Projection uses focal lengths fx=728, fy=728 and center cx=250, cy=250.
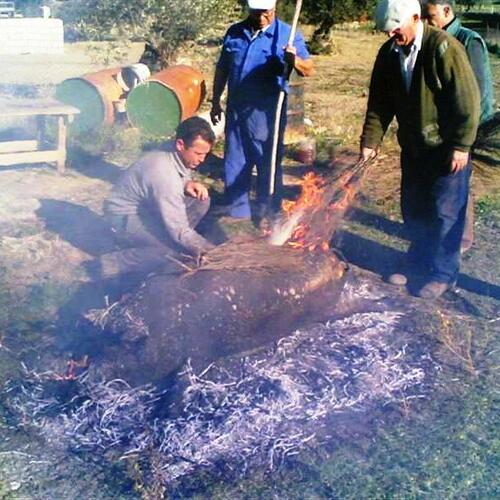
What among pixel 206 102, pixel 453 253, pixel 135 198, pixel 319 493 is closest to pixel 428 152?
pixel 453 253

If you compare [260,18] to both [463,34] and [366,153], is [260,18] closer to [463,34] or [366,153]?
[366,153]

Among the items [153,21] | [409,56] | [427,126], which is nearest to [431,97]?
[427,126]

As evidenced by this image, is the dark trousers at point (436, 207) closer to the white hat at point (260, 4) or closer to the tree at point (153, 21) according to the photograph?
the white hat at point (260, 4)

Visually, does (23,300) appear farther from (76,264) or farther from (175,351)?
(175,351)

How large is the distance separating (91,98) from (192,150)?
17.3 ft

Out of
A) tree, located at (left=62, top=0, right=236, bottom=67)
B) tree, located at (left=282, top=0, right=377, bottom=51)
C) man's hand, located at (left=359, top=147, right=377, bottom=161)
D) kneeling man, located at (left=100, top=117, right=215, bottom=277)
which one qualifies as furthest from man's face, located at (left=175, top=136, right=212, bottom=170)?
tree, located at (left=282, top=0, right=377, bottom=51)

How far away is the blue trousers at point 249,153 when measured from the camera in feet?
21.8

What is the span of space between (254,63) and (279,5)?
14681 mm

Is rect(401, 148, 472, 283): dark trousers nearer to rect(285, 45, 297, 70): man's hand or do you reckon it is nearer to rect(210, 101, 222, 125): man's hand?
rect(285, 45, 297, 70): man's hand

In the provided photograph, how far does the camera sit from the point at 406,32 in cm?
490

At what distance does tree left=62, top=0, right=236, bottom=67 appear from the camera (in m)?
13.5

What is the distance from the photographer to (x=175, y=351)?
425 cm

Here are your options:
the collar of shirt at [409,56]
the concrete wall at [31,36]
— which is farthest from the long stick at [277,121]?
the concrete wall at [31,36]

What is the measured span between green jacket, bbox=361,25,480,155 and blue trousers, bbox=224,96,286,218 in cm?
121
